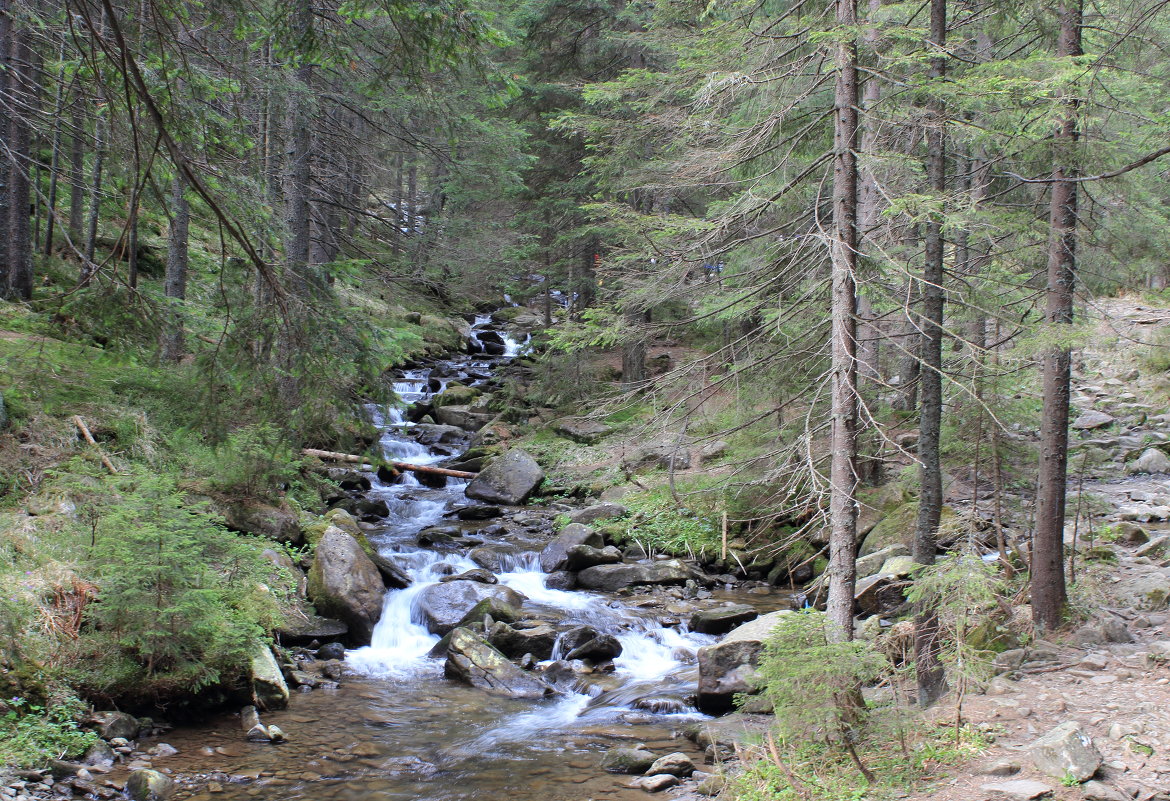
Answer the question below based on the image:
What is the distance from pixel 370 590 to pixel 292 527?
186cm

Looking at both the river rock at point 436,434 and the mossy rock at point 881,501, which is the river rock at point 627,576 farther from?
the river rock at point 436,434

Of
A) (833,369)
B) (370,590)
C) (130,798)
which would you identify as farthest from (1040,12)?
(130,798)

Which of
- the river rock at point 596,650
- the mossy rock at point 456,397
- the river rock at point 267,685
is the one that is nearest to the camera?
the river rock at point 267,685

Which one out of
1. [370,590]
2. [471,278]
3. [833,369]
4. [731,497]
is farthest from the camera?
[471,278]

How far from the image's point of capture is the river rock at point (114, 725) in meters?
6.38

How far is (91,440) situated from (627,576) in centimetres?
797

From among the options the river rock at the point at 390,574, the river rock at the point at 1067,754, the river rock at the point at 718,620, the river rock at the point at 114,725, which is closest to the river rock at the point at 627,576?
the river rock at the point at 718,620

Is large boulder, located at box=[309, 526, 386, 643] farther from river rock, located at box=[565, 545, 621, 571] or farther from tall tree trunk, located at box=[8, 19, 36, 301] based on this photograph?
tall tree trunk, located at box=[8, 19, 36, 301]

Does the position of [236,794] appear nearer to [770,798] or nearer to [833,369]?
[770,798]

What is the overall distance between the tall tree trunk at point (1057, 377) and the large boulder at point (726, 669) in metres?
2.96

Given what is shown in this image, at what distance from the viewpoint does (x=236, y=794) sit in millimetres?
5973

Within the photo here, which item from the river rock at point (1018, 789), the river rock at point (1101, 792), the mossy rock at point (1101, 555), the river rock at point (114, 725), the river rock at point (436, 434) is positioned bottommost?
the river rock at point (114, 725)

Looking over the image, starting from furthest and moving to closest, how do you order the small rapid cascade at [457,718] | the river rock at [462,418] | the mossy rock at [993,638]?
the river rock at [462,418] → the mossy rock at [993,638] → the small rapid cascade at [457,718]

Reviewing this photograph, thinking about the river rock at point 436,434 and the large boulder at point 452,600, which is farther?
the river rock at point 436,434
